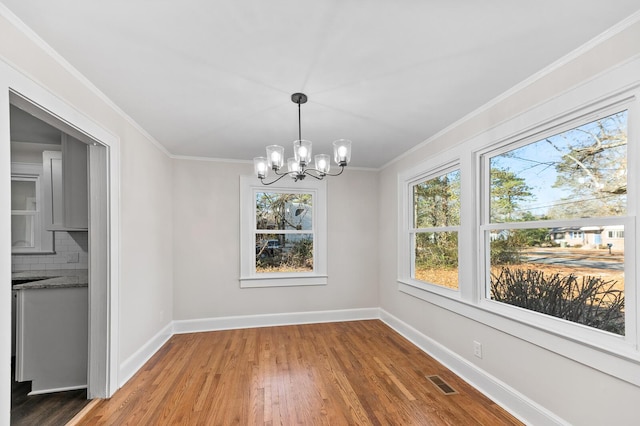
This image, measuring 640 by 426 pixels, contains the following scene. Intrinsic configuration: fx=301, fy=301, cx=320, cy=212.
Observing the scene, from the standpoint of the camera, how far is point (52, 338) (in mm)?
2504

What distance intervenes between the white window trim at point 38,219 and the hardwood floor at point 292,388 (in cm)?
191

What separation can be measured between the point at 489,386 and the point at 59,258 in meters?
4.78

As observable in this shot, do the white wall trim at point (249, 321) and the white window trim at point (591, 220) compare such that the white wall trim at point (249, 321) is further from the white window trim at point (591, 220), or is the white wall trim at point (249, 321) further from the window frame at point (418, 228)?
the white window trim at point (591, 220)

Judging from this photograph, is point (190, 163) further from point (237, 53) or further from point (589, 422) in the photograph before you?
point (589, 422)

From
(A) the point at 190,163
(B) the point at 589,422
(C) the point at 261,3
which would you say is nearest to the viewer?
(C) the point at 261,3

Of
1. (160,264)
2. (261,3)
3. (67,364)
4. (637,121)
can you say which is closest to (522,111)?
(637,121)

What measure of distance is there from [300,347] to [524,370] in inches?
85.1

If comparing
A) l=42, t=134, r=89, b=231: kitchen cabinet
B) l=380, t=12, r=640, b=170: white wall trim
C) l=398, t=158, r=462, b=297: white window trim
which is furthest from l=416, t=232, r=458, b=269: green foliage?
l=42, t=134, r=89, b=231: kitchen cabinet

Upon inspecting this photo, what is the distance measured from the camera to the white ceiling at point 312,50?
1.42m

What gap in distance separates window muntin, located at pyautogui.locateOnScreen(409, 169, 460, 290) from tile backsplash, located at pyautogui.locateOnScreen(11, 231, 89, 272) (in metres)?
4.02

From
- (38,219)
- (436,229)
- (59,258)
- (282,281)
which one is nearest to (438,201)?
(436,229)

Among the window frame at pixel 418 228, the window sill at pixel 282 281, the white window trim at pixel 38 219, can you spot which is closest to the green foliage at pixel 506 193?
the window frame at pixel 418 228

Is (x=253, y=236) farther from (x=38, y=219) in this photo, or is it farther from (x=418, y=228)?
(x=38, y=219)

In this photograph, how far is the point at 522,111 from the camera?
2141 mm
